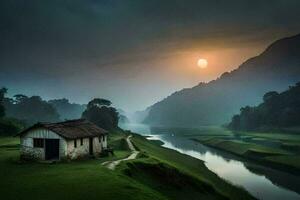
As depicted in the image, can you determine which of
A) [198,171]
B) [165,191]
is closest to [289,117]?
[198,171]

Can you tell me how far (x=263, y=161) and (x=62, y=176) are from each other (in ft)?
203

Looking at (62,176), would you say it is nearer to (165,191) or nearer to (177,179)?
(165,191)

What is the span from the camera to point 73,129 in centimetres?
6134

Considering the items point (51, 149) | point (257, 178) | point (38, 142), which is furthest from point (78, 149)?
point (257, 178)

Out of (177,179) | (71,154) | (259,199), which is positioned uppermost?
(71,154)

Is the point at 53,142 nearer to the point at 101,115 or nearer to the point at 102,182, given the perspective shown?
the point at 102,182

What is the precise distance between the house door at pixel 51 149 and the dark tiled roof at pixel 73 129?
2.08 meters

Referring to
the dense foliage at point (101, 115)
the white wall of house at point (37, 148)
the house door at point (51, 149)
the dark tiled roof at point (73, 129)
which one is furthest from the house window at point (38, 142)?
the dense foliage at point (101, 115)

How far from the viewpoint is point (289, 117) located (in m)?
197

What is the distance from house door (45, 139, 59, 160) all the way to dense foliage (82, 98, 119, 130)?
96111 mm

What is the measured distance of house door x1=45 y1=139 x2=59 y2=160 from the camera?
58031 mm

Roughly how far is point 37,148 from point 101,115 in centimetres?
10119

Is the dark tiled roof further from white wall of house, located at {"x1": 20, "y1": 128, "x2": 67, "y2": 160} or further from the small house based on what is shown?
white wall of house, located at {"x1": 20, "y1": 128, "x2": 67, "y2": 160}

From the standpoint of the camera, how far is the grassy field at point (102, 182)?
3606 cm
